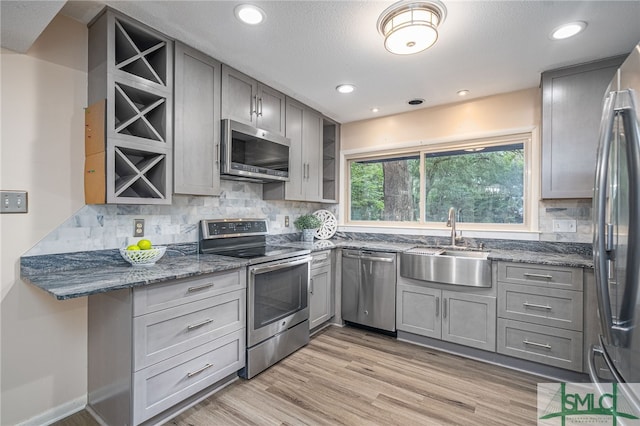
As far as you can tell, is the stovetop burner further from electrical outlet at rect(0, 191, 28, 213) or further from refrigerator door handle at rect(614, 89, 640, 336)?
refrigerator door handle at rect(614, 89, 640, 336)

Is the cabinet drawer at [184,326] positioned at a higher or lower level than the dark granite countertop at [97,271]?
lower

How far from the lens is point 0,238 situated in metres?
1.59

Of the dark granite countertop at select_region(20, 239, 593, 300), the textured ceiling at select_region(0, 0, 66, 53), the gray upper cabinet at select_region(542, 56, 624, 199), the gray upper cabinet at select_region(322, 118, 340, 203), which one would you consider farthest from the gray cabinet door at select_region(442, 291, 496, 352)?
the textured ceiling at select_region(0, 0, 66, 53)

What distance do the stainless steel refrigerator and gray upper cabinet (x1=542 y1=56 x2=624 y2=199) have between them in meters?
1.42

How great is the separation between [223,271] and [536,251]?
2.70 metres

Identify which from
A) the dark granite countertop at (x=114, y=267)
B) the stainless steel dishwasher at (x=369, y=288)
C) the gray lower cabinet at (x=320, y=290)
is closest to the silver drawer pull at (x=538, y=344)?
the dark granite countertop at (x=114, y=267)

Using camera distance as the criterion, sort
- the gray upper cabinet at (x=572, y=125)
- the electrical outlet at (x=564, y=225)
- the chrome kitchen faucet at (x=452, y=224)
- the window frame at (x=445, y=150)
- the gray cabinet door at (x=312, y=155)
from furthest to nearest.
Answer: the gray cabinet door at (x=312, y=155)
the chrome kitchen faucet at (x=452, y=224)
the window frame at (x=445, y=150)
the electrical outlet at (x=564, y=225)
the gray upper cabinet at (x=572, y=125)

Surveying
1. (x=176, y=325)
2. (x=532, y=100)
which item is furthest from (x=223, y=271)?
(x=532, y=100)

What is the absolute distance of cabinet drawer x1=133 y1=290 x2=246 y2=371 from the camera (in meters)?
1.59

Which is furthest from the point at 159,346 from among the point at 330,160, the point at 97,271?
the point at 330,160

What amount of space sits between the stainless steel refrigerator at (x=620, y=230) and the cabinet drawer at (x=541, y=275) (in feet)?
3.75

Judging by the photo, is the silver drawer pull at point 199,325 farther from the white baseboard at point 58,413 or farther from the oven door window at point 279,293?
the white baseboard at point 58,413

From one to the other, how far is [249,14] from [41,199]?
1.59 metres

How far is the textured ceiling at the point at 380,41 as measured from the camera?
170 cm
